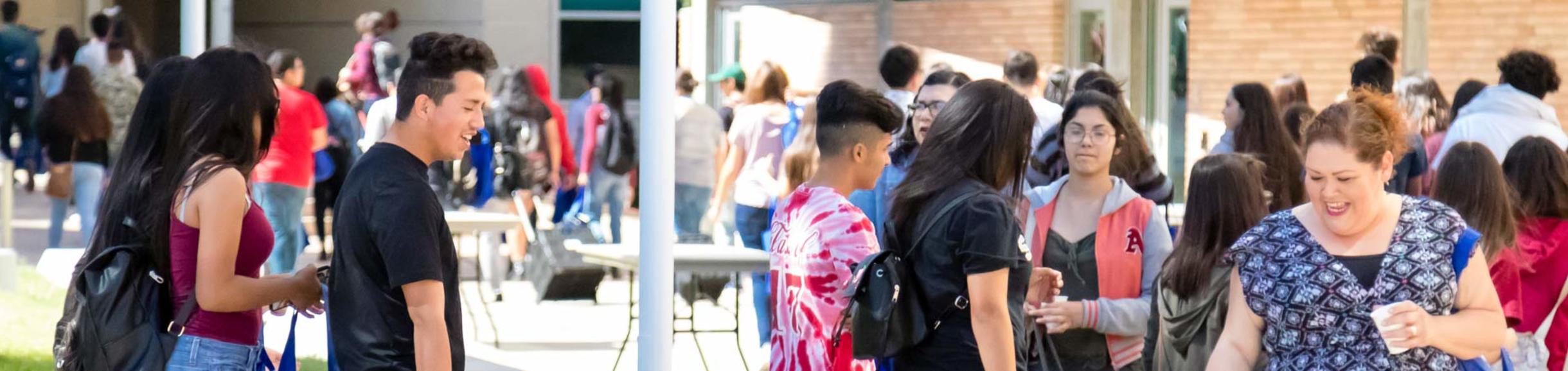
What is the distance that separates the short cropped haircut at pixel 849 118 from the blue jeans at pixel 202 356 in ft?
4.84

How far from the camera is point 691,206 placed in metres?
11.9

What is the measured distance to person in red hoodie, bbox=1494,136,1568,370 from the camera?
19.6 ft

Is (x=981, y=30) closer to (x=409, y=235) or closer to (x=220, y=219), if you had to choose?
(x=220, y=219)

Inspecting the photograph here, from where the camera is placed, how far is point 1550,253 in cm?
598

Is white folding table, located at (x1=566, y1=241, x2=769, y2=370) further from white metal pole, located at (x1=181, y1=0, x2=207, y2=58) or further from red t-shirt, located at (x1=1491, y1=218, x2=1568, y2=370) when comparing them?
red t-shirt, located at (x1=1491, y1=218, x2=1568, y2=370)

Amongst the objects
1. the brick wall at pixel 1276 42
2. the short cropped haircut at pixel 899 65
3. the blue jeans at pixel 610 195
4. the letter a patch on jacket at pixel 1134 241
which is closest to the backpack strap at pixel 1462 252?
the letter a patch on jacket at pixel 1134 241

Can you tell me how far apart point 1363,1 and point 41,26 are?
41.4 ft

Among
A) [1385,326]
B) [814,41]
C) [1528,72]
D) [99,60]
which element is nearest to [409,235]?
[1385,326]

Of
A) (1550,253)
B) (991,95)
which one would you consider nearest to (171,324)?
(991,95)

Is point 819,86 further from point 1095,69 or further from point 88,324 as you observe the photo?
point 88,324

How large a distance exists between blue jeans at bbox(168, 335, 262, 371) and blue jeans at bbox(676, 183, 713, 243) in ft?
25.9

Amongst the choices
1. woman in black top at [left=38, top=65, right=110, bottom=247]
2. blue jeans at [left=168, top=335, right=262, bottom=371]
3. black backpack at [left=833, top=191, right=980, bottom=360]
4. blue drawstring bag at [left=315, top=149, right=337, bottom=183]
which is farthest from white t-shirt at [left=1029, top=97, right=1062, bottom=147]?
woman in black top at [left=38, top=65, right=110, bottom=247]

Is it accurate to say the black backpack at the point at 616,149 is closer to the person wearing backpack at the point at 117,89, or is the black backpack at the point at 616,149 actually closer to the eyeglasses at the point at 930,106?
the person wearing backpack at the point at 117,89

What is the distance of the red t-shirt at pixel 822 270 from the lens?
4352mm
